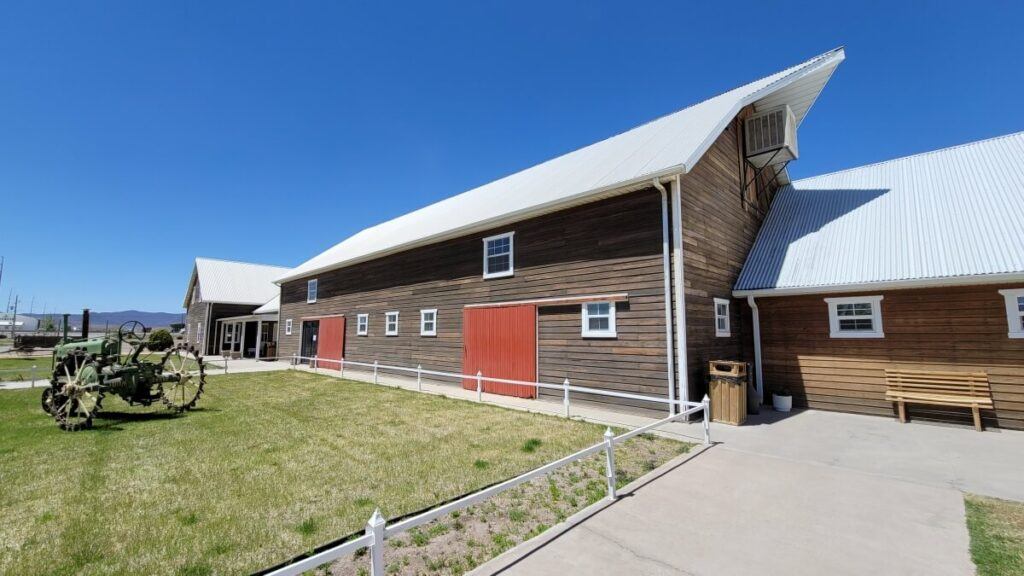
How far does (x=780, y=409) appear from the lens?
11336 millimetres

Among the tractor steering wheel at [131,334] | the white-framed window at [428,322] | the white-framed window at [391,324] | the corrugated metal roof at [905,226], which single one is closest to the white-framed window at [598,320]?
the corrugated metal roof at [905,226]

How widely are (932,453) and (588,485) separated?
248 inches

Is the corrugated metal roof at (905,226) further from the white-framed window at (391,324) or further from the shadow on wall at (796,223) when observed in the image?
the white-framed window at (391,324)

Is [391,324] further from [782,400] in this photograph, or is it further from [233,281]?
[233,281]

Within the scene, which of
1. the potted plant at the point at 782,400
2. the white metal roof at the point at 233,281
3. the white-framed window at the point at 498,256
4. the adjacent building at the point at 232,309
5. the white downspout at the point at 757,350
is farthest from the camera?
the white metal roof at the point at 233,281

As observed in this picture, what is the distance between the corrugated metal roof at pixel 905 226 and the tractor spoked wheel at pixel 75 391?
1611 cm

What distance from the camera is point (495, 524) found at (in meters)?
4.78

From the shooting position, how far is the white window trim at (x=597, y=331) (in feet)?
35.7

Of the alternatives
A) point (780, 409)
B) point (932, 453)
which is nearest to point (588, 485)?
point (932, 453)

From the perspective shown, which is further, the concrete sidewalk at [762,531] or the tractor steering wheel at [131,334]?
the tractor steering wheel at [131,334]

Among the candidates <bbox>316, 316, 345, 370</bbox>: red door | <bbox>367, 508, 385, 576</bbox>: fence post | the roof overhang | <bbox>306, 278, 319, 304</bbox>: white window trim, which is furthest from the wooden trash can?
<bbox>306, 278, 319, 304</bbox>: white window trim

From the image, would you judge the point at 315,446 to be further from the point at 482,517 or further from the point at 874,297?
the point at 874,297

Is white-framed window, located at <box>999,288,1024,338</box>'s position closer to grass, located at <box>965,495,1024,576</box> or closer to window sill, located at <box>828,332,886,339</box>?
window sill, located at <box>828,332,886,339</box>

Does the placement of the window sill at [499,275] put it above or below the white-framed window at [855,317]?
above
